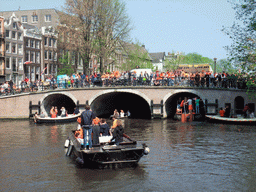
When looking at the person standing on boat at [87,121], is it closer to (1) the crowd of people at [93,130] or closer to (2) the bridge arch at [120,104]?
(1) the crowd of people at [93,130]

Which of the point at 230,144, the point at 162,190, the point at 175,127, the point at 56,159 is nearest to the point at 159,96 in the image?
the point at 175,127

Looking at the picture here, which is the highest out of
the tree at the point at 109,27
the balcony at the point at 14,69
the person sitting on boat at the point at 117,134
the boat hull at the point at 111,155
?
the tree at the point at 109,27

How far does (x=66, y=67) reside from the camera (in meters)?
48.8

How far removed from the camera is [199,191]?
998 centimetres

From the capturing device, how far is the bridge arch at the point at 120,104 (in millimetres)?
34459

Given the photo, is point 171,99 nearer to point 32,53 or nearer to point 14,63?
point 14,63

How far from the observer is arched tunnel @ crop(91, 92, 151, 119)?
35.9 m

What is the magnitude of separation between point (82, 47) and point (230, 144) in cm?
2450

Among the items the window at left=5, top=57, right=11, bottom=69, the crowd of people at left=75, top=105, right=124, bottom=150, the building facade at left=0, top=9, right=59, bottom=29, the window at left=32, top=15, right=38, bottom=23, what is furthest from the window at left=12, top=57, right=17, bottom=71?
the crowd of people at left=75, top=105, right=124, bottom=150

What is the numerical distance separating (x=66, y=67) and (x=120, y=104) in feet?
39.5

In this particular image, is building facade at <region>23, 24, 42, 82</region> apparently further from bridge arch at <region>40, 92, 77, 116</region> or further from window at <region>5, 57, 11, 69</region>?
bridge arch at <region>40, 92, 77, 116</region>

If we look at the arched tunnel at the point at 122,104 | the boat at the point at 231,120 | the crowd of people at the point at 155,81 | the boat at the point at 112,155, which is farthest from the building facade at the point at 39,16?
the boat at the point at 112,155

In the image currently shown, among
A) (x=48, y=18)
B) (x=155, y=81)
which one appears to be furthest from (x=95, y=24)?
(x=48, y=18)

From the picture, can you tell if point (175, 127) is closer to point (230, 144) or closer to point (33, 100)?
point (230, 144)
